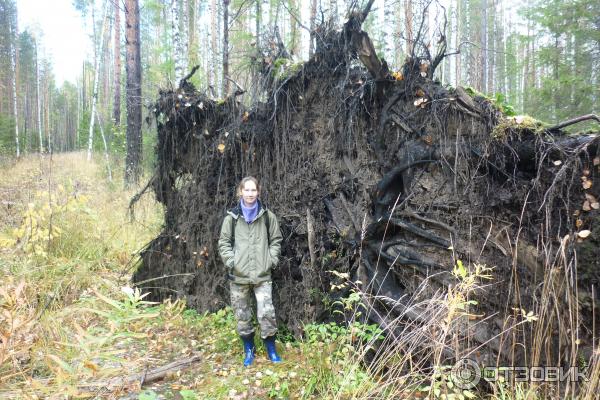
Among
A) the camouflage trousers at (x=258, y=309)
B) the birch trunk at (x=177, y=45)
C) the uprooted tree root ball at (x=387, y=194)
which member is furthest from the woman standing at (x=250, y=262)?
the birch trunk at (x=177, y=45)

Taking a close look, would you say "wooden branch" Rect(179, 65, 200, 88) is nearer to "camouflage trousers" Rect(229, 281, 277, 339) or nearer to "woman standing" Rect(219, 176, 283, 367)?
"woman standing" Rect(219, 176, 283, 367)

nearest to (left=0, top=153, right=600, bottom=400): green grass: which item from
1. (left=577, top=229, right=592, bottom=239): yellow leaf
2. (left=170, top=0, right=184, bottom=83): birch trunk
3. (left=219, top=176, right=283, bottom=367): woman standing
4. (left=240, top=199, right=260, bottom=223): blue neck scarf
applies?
(left=219, top=176, right=283, bottom=367): woman standing

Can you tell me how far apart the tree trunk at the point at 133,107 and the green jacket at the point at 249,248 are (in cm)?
809

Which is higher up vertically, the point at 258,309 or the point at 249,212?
the point at 249,212

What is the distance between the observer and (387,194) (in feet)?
13.4

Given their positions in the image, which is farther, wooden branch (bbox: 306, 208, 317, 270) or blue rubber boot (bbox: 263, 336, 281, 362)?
wooden branch (bbox: 306, 208, 317, 270)

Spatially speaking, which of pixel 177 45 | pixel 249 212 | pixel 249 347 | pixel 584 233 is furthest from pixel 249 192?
pixel 177 45

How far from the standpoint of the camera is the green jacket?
4172 millimetres

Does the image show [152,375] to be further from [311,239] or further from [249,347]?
[311,239]

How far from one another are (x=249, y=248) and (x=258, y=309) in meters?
0.68

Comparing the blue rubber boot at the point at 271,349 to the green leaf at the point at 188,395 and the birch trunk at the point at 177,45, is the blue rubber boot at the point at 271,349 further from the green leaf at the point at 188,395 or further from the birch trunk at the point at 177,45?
the birch trunk at the point at 177,45

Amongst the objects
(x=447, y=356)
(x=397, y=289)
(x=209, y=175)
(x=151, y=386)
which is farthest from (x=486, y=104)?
(x=151, y=386)

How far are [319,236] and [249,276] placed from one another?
967mm

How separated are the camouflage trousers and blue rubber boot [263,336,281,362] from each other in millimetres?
58
